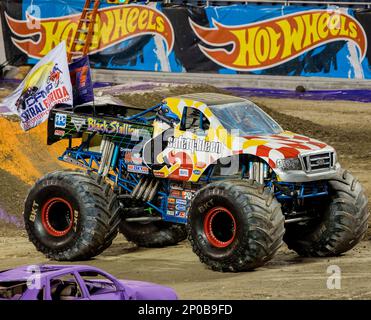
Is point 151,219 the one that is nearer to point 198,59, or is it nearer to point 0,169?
point 0,169

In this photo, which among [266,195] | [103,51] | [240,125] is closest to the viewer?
[266,195]

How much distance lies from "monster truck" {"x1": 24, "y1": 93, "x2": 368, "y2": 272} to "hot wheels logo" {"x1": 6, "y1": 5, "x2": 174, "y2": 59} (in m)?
16.5

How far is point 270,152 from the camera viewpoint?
52.6ft

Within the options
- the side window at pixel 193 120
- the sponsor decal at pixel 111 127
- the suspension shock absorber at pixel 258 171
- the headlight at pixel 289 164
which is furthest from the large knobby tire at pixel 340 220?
the sponsor decal at pixel 111 127

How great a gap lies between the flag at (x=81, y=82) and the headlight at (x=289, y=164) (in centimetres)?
380

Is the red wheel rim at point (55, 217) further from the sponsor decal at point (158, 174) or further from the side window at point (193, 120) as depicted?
the side window at point (193, 120)

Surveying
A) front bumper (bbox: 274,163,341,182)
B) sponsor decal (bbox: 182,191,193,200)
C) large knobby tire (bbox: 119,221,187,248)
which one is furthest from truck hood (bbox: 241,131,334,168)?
large knobby tire (bbox: 119,221,187,248)

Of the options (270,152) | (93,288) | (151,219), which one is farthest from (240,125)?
(93,288)

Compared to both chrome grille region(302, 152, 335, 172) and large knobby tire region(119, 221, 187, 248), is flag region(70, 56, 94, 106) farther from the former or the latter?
chrome grille region(302, 152, 335, 172)

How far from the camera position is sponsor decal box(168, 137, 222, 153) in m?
16.5

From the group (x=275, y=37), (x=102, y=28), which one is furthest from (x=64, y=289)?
(x=102, y=28)

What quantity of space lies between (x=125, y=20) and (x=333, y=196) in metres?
19.3

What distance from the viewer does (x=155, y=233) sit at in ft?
61.8

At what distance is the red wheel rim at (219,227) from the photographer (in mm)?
16188
